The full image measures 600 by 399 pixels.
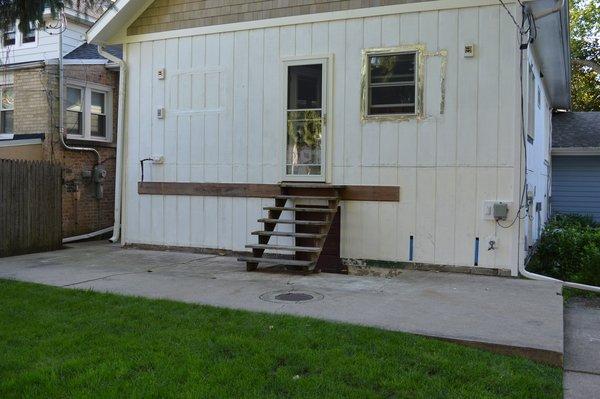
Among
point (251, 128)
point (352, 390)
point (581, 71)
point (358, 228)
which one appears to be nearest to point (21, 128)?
point (251, 128)

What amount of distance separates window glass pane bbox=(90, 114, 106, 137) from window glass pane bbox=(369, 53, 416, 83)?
7584 mm

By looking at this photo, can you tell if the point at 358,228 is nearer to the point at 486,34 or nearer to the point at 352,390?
the point at 486,34

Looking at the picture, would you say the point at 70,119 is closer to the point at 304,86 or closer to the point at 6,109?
the point at 6,109

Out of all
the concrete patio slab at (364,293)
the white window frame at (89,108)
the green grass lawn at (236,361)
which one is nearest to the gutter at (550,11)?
the concrete patio slab at (364,293)

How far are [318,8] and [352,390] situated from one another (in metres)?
7.06

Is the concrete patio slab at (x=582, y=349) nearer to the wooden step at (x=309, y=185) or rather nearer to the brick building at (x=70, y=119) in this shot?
the wooden step at (x=309, y=185)

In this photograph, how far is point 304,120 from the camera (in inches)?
377

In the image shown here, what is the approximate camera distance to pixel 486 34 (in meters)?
8.28

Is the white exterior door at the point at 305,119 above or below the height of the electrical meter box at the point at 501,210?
above

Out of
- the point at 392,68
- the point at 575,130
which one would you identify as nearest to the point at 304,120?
the point at 392,68

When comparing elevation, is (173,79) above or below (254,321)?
above

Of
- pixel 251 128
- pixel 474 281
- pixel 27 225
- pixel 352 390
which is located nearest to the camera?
pixel 352 390

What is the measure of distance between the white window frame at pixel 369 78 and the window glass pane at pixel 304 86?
2.55 ft

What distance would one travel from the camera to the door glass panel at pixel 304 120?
31.0ft
